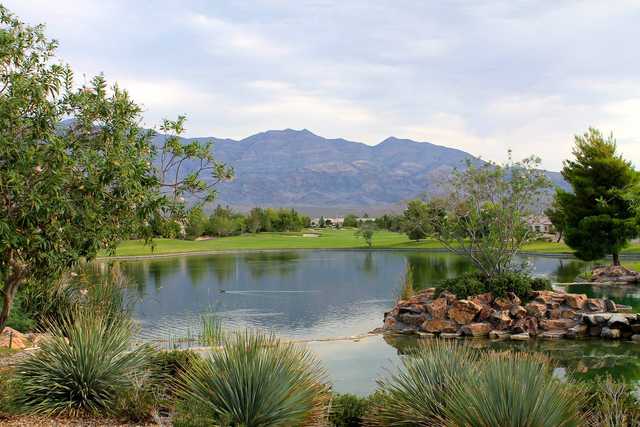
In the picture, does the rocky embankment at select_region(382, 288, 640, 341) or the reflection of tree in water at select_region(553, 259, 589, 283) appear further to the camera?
the reflection of tree in water at select_region(553, 259, 589, 283)

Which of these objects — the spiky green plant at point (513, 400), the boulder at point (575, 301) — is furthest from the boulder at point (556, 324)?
the spiky green plant at point (513, 400)

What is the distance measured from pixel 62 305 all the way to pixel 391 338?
31.7ft

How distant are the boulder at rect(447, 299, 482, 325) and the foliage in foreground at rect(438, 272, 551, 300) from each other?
70cm

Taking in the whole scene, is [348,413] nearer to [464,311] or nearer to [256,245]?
[464,311]

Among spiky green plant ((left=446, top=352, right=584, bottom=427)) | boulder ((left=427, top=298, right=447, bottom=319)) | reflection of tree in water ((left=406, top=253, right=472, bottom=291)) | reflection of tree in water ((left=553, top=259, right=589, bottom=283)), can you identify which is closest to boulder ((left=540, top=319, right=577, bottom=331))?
boulder ((left=427, top=298, right=447, bottom=319))

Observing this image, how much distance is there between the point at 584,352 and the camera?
16.1 metres

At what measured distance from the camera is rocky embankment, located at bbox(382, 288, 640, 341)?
18141 mm

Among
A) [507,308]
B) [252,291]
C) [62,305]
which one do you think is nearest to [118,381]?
[62,305]

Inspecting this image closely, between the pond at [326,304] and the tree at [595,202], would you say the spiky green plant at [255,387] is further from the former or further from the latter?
the tree at [595,202]

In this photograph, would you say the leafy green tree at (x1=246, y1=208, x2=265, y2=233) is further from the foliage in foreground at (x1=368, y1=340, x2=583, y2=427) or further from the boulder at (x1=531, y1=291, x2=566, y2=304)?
the foliage in foreground at (x1=368, y1=340, x2=583, y2=427)

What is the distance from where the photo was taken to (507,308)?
19.4 m

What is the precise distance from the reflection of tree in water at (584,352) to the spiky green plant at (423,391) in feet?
18.9

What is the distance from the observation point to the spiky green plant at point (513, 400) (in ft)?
20.4

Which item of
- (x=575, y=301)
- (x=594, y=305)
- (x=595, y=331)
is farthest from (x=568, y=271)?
(x=595, y=331)
